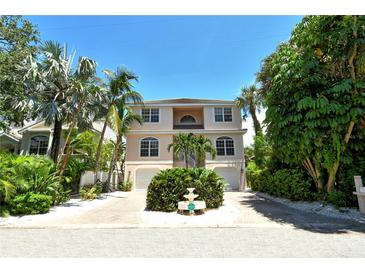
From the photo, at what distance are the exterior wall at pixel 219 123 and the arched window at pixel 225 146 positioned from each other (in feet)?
4.22

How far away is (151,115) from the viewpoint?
872 inches

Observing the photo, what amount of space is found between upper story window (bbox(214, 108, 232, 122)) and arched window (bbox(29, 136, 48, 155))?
1736 cm

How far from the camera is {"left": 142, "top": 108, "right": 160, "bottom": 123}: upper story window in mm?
22000

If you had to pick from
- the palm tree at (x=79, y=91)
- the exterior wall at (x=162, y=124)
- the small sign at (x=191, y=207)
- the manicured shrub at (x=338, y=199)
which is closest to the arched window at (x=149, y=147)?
the exterior wall at (x=162, y=124)

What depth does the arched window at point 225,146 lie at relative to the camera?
21.0 meters

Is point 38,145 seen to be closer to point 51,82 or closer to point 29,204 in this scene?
point 51,82

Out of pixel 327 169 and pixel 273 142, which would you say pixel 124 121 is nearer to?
pixel 273 142

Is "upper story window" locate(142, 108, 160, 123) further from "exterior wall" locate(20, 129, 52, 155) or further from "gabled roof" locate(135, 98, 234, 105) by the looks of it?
"exterior wall" locate(20, 129, 52, 155)

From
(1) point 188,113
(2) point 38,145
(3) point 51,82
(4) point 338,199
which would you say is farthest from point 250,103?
(2) point 38,145

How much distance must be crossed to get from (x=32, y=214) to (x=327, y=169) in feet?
44.4

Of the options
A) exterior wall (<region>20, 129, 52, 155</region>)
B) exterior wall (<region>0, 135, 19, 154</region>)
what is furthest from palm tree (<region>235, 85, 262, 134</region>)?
exterior wall (<region>0, 135, 19, 154</region>)

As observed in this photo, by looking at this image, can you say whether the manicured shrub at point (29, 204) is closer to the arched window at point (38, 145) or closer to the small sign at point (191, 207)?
the small sign at point (191, 207)

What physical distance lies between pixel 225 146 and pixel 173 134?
5534 millimetres

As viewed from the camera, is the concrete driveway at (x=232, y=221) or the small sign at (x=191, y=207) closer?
the concrete driveway at (x=232, y=221)
